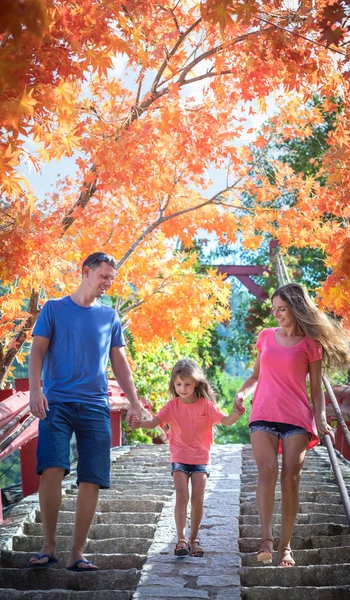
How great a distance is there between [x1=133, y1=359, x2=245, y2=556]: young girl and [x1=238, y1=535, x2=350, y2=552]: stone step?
0.38 meters

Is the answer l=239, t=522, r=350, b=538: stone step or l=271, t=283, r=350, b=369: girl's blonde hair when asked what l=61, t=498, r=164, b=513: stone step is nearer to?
l=239, t=522, r=350, b=538: stone step

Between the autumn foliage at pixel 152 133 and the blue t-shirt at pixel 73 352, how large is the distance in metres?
0.74

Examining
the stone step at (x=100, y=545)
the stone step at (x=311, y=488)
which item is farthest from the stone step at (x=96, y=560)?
the stone step at (x=311, y=488)

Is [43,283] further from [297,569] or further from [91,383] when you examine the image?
[297,569]

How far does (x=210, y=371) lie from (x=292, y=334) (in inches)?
684

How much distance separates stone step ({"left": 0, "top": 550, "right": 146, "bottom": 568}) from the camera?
446 cm

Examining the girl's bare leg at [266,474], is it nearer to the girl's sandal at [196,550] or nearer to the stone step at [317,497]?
the girl's sandal at [196,550]

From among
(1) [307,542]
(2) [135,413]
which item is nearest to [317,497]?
(1) [307,542]

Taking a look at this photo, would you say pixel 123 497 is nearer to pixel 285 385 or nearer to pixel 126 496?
pixel 126 496

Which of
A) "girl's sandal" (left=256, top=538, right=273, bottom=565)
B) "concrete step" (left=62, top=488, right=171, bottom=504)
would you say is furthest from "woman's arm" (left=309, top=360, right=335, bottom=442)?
"concrete step" (left=62, top=488, right=171, bottom=504)

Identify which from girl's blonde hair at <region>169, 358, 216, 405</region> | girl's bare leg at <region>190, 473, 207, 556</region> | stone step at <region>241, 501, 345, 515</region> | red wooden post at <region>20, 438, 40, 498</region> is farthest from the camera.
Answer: red wooden post at <region>20, 438, 40, 498</region>

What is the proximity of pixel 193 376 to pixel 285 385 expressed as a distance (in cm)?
74

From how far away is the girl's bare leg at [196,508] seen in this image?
4750 millimetres

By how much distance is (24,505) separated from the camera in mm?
5715
